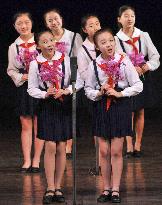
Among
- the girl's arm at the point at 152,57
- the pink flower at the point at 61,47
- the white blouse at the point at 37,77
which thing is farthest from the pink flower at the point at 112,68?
the girl's arm at the point at 152,57

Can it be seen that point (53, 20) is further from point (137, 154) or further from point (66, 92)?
point (137, 154)

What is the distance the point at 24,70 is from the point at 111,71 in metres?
1.93

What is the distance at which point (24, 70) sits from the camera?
1091 cm

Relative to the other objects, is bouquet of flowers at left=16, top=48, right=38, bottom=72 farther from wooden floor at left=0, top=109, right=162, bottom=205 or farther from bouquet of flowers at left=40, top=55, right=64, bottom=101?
bouquet of flowers at left=40, top=55, right=64, bottom=101

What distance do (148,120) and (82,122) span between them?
0.89m

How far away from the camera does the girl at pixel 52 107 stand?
9.29m

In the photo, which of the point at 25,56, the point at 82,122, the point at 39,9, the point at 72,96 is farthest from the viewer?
the point at 39,9

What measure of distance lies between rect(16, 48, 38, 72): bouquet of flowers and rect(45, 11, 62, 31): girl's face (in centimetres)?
31

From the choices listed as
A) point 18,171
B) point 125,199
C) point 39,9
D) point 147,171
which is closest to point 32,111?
point 18,171

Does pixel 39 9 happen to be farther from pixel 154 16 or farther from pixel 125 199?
pixel 125 199

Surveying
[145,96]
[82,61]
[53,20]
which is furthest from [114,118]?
[145,96]

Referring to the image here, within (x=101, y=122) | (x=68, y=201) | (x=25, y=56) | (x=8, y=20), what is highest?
(x=8, y=20)

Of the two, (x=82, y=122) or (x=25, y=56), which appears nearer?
(x=25, y=56)

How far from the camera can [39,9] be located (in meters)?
18.5
